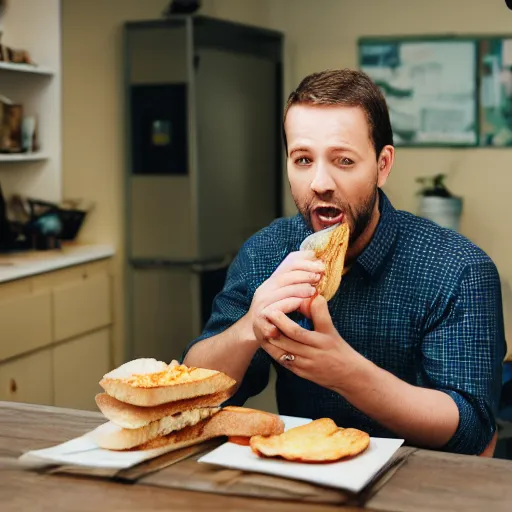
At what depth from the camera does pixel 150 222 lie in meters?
4.29

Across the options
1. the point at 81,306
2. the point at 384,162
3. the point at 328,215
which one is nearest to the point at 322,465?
the point at 328,215

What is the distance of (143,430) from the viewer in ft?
4.25

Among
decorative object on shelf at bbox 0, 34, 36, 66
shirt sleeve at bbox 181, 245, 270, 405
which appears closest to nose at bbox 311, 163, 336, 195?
shirt sleeve at bbox 181, 245, 270, 405

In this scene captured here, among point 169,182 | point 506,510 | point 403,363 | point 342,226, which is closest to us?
point 506,510

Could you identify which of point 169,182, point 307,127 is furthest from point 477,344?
point 169,182

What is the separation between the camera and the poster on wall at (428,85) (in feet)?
15.8

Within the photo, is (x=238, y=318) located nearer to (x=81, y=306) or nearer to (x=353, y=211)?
(x=353, y=211)

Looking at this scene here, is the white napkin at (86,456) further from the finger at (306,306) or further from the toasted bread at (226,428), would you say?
the finger at (306,306)

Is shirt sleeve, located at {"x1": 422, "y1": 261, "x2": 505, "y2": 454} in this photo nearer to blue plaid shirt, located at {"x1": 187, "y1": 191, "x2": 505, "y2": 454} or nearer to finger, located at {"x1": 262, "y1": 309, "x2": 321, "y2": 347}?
blue plaid shirt, located at {"x1": 187, "y1": 191, "x2": 505, "y2": 454}

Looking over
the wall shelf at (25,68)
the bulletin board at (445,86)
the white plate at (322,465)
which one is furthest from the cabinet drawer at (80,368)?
the white plate at (322,465)

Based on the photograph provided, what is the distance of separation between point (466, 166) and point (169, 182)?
1661 millimetres

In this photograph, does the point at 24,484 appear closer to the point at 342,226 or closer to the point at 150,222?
the point at 342,226

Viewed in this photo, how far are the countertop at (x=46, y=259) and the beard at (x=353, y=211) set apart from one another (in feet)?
6.78

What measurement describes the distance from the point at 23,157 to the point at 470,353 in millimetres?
3001
